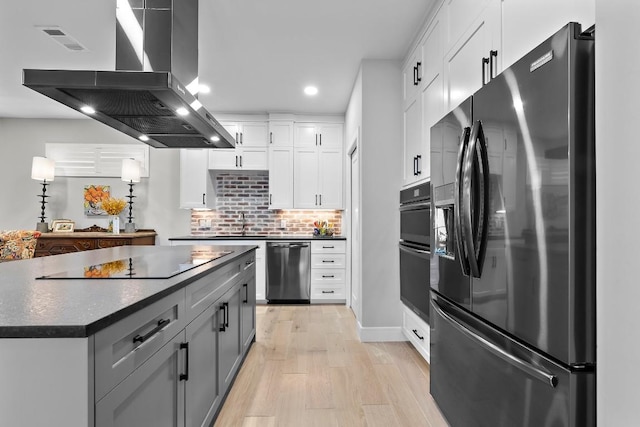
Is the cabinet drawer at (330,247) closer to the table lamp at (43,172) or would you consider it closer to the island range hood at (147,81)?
the island range hood at (147,81)

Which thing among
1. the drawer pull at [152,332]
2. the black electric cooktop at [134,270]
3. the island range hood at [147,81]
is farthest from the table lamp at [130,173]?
the drawer pull at [152,332]

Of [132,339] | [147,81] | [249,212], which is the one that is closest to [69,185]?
[249,212]

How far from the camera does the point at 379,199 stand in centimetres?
357

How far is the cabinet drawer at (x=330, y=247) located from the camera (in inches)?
203

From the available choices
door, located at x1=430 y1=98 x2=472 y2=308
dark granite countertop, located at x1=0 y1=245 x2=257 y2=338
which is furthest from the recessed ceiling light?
dark granite countertop, located at x1=0 y1=245 x2=257 y2=338

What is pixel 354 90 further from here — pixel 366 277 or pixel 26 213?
pixel 26 213

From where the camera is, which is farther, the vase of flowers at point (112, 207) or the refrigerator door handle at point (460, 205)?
the vase of flowers at point (112, 207)

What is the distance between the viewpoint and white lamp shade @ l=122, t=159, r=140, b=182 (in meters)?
5.24

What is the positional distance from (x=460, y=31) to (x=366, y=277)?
7.09 feet

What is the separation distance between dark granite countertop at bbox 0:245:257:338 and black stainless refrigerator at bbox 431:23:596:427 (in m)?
1.12

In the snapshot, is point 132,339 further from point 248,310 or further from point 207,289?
point 248,310

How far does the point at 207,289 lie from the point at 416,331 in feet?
6.20

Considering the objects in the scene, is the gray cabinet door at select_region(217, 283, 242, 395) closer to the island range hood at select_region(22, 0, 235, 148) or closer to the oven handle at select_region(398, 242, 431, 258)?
the island range hood at select_region(22, 0, 235, 148)

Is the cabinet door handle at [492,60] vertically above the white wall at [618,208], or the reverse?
the cabinet door handle at [492,60]
